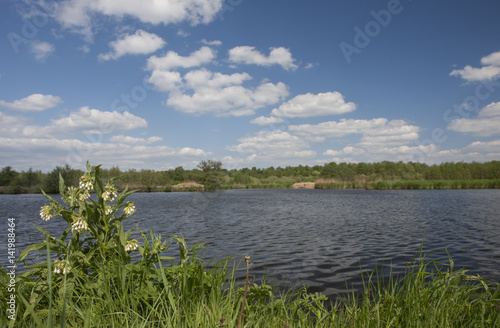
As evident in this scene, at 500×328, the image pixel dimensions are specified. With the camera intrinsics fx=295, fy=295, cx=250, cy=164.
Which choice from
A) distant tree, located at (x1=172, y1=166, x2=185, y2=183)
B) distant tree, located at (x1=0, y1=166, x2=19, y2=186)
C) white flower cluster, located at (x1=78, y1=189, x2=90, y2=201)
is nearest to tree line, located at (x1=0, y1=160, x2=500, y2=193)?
distant tree, located at (x1=0, y1=166, x2=19, y2=186)

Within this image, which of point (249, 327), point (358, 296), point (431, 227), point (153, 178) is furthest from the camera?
point (153, 178)

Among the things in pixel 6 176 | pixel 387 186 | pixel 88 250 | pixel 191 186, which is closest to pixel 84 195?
pixel 88 250

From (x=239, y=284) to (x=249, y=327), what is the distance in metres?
3.60

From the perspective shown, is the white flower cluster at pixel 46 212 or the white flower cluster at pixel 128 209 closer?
the white flower cluster at pixel 46 212

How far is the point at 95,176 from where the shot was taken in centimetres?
305

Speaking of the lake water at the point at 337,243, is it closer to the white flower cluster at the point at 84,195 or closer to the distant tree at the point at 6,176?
the white flower cluster at the point at 84,195

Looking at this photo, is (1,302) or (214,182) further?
(214,182)

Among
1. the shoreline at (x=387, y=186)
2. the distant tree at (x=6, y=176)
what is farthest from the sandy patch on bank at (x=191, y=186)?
the distant tree at (x=6, y=176)

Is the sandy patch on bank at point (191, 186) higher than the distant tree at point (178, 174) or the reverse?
the reverse

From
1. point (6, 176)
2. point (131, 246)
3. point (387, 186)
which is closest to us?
point (131, 246)

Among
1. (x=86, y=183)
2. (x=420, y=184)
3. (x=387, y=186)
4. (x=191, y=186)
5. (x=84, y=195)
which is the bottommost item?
(x=387, y=186)

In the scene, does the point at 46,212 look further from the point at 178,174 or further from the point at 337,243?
the point at 178,174

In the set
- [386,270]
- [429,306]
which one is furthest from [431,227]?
[429,306]

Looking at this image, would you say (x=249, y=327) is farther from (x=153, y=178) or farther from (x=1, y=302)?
(x=153, y=178)
